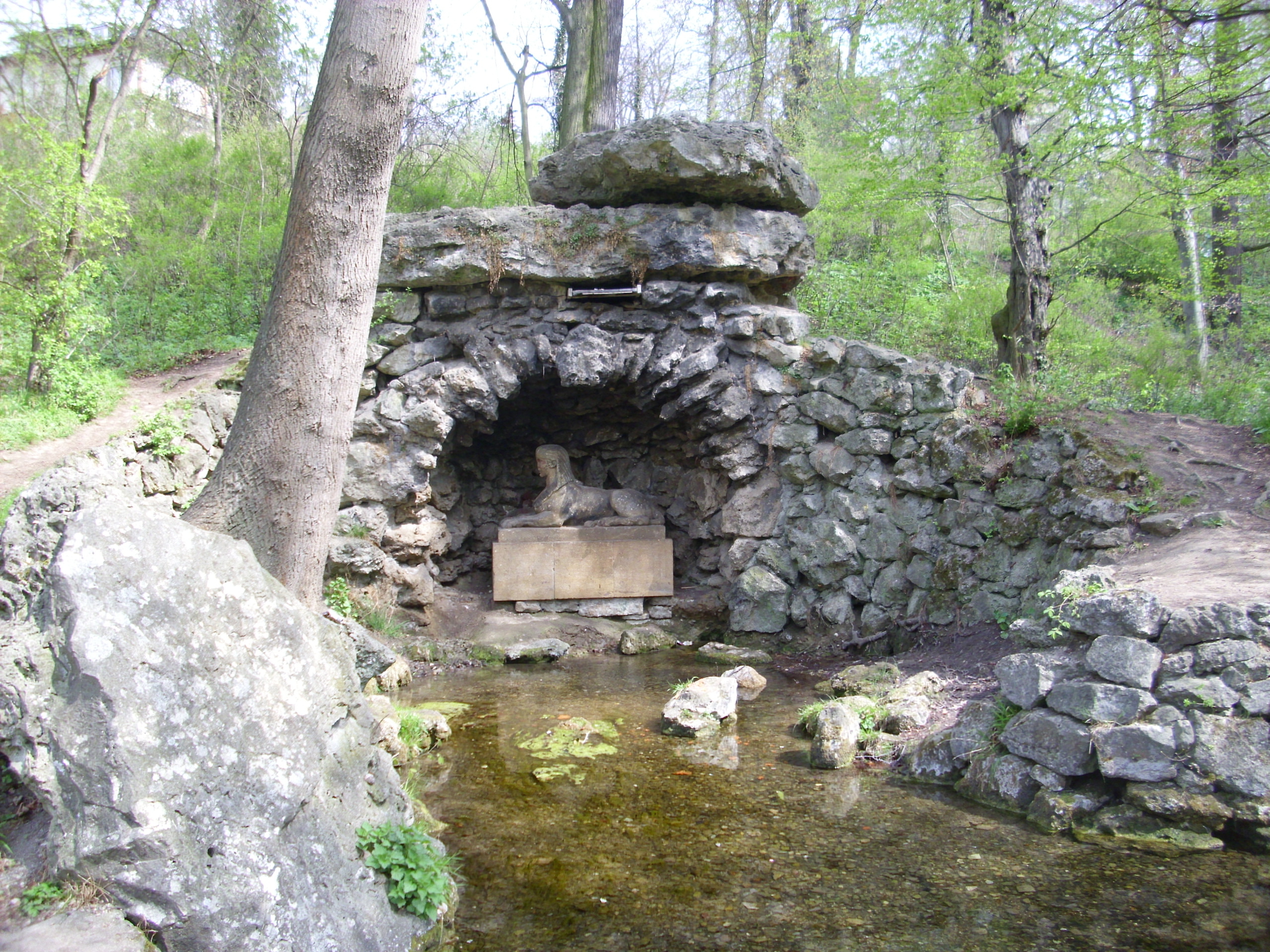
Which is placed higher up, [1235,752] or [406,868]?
[1235,752]

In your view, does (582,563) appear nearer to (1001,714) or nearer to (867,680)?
(867,680)

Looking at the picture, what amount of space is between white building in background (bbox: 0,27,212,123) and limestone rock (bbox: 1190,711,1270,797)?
1152 centimetres

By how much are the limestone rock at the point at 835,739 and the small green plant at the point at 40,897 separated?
152 inches

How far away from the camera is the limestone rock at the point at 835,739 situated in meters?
4.99

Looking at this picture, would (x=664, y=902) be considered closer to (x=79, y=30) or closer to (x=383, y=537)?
Result: (x=383, y=537)

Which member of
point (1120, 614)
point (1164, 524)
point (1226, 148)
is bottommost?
point (1120, 614)

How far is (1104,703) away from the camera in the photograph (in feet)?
13.7

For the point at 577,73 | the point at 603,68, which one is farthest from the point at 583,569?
the point at 577,73

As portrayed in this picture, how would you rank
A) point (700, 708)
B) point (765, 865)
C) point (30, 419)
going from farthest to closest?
point (30, 419), point (700, 708), point (765, 865)

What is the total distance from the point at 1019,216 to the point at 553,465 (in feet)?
18.9

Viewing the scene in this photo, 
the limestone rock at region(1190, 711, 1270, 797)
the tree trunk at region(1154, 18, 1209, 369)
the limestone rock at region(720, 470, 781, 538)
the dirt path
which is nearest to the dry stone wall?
the limestone rock at region(720, 470, 781, 538)

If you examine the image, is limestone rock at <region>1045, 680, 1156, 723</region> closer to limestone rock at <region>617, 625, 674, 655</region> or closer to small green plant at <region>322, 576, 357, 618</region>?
limestone rock at <region>617, 625, 674, 655</region>

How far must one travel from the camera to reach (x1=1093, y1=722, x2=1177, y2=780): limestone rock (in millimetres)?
3982

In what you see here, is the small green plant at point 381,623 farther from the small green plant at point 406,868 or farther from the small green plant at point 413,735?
the small green plant at point 406,868
